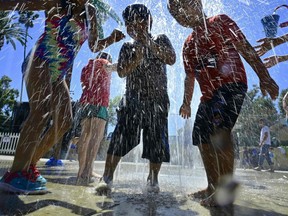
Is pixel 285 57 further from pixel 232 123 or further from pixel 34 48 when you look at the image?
pixel 34 48

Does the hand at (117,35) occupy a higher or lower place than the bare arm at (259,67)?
higher

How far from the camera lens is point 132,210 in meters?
1.65

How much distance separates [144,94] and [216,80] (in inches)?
32.7

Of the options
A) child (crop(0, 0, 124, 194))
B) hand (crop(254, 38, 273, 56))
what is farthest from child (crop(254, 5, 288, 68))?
child (crop(0, 0, 124, 194))

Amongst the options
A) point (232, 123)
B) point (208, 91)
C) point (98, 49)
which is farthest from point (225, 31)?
point (98, 49)

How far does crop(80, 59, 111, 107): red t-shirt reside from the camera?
3434 millimetres

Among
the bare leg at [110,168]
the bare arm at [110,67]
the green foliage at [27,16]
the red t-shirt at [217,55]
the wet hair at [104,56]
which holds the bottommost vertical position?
the bare leg at [110,168]

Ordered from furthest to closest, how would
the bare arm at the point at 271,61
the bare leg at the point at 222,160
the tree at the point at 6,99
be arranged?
the tree at the point at 6,99 → the bare arm at the point at 271,61 → the bare leg at the point at 222,160

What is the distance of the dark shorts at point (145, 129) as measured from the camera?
270 cm

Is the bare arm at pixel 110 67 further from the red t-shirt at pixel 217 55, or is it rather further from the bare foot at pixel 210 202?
the bare foot at pixel 210 202

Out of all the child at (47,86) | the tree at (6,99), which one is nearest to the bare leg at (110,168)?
the child at (47,86)

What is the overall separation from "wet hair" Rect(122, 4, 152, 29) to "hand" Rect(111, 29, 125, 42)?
1.08 ft

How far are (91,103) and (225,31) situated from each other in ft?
6.02

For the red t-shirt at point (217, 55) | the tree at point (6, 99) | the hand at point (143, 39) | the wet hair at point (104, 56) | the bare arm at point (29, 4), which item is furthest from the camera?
the tree at point (6, 99)
